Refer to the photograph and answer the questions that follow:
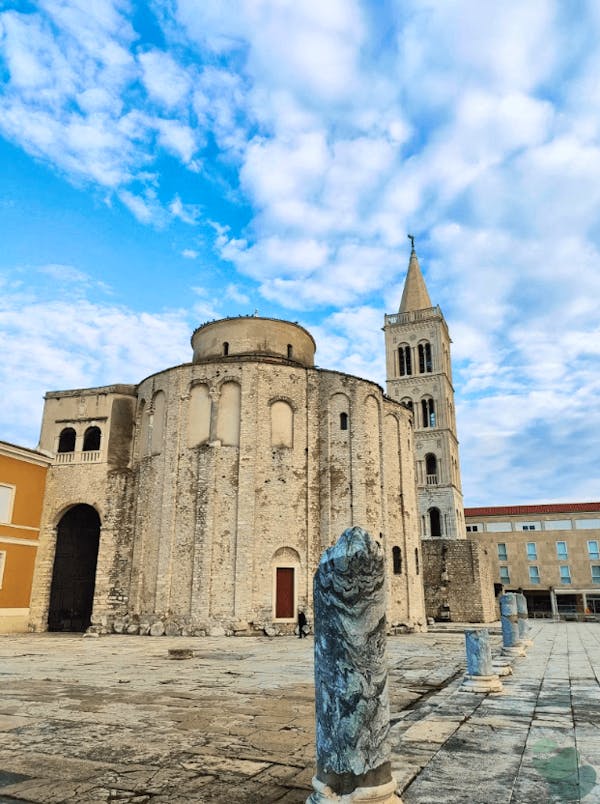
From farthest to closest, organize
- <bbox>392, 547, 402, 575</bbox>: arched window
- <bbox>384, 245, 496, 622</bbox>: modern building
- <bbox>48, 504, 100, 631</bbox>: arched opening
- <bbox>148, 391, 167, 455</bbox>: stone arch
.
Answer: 1. <bbox>384, 245, 496, 622</bbox>: modern building
2. <bbox>48, 504, 100, 631</bbox>: arched opening
3. <bbox>392, 547, 402, 575</bbox>: arched window
4. <bbox>148, 391, 167, 455</bbox>: stone arch

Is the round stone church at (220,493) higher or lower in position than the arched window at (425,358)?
lower

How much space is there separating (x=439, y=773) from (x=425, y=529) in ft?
148

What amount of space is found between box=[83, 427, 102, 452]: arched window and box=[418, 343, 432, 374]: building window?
33.1 metres

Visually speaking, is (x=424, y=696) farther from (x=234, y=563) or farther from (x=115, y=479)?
(x=115, y=479)

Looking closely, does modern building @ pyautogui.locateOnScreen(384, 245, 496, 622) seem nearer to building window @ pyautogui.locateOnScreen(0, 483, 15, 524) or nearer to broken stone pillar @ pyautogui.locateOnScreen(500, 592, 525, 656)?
broken stone pillar @ pyautogui.locateOnScreen(500, 592, 525, 656)

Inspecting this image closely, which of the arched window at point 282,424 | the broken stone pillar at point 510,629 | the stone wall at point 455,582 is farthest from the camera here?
the stone wall at point 455,582

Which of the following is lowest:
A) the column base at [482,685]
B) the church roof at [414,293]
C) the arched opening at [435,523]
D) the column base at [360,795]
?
the column base at [482,685]

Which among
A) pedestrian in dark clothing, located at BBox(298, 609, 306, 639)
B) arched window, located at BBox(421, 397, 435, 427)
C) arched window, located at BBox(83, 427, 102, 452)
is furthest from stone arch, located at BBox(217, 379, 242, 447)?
arched window, located at BBox(421, 397, 435, 427)

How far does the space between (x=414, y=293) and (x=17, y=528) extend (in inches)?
1678

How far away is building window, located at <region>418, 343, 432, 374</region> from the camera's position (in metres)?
52.6

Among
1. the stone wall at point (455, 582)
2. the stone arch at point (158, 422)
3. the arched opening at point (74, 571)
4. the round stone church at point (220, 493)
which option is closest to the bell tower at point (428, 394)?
the stone wall at point (455, 582)

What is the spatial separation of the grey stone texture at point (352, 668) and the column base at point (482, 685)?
558cm

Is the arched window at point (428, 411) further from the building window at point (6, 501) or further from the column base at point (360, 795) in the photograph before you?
the column base at point (360, 795)

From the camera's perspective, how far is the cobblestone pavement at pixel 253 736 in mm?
4250
